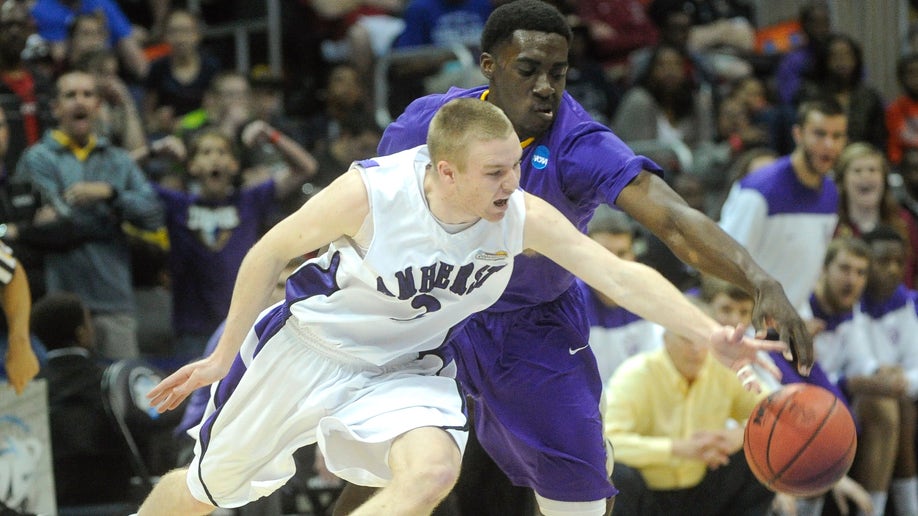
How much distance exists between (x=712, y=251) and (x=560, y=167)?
0.79 metres

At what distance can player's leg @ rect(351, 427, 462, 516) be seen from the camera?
4.21m

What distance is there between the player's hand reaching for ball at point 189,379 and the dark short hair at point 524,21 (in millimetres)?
1705

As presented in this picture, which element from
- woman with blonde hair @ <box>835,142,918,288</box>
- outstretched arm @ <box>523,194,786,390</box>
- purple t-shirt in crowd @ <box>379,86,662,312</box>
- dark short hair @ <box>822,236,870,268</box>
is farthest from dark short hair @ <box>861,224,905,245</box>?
outstretched arm @ <box>523,194,786,390</box>

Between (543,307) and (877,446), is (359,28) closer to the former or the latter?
(877,446)

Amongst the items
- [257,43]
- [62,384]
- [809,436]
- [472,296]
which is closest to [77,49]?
[257,43]

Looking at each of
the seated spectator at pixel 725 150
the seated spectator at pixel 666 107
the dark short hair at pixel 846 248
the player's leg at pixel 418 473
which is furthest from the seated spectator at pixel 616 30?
the player's leg at pixel 418 473

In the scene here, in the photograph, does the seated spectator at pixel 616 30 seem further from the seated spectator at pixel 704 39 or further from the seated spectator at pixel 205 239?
the seated spectator at pixel 205 239

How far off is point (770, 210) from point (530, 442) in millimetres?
3332

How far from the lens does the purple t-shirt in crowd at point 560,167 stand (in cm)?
487

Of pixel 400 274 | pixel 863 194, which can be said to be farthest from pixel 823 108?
pixel 400 274

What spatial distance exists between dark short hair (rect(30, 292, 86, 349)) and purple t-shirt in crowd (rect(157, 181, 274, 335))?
104 cm

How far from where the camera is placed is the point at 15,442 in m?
6.42

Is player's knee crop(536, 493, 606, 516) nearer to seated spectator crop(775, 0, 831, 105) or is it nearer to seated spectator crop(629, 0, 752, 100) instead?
seated spectator crop(629, 0, 752, 100)

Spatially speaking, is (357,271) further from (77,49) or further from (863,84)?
(863,84)
